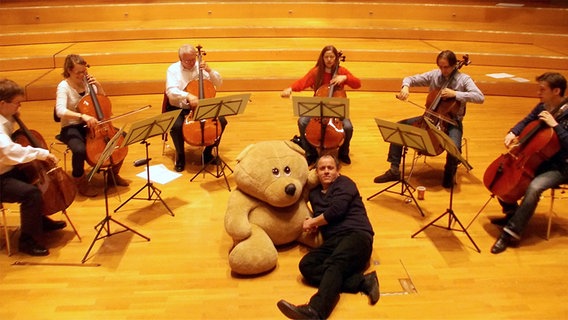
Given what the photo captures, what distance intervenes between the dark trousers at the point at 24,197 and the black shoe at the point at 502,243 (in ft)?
10.2

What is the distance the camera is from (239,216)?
3494 millimetres

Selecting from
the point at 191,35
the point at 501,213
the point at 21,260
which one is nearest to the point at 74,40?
the point at 191,35

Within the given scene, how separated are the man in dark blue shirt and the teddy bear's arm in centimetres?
39

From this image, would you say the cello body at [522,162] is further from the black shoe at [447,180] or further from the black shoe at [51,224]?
the black shoe at [51,224]

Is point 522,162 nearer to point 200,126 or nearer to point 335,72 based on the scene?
point 335,72

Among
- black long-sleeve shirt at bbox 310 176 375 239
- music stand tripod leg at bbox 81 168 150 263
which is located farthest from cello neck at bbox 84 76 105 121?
black long-sleeve shirt at bbox 310 176 375 239

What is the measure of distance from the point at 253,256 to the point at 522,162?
6.35 feet

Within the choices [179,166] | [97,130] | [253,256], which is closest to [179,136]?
[179,166]

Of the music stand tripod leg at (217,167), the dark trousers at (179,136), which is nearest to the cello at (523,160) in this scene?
the music stand tripod leg at (217,167)

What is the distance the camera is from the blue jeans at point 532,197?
362 cm

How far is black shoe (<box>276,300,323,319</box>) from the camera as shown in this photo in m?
2.96

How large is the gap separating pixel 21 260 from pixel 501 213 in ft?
11.7

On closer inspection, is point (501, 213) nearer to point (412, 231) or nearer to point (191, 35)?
point (412, 231)

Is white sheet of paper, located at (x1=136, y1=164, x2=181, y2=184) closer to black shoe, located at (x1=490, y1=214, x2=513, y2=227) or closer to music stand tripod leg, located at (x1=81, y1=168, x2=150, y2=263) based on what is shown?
music stand tripod leg, located at (x1=81, y1=168, x2=150, y2=263)
